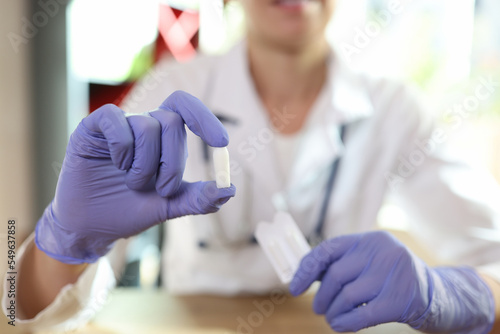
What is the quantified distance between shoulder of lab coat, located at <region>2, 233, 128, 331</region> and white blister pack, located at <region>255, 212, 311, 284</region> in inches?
8.7

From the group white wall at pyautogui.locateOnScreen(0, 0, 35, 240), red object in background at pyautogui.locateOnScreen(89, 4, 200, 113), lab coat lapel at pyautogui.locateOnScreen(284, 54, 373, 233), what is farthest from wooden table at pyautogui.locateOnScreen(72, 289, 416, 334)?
red object in background at pyautogui.locateOnScreen(89, 4, 200, 113)

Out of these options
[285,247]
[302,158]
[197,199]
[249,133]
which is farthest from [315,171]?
[197,199]

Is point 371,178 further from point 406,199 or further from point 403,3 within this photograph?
point 403,3

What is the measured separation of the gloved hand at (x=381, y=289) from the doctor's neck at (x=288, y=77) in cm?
32

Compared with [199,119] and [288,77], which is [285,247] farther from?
[288,77]

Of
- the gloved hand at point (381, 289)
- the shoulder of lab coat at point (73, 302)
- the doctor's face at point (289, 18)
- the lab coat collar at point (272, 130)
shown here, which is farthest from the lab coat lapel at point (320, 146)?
the shoulder of lab coat at point (73, 302)

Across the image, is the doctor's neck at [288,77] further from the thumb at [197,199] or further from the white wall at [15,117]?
the white wall at [15,117]

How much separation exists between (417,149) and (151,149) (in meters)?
0.51

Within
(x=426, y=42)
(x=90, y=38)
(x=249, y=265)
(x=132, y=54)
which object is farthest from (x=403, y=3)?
(x=249, y=265)

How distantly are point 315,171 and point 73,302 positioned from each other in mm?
418

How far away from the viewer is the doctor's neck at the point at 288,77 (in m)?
0.72

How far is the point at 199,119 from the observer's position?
0.33m

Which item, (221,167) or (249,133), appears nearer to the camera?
(221,167)

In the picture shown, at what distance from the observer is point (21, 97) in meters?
0.98
